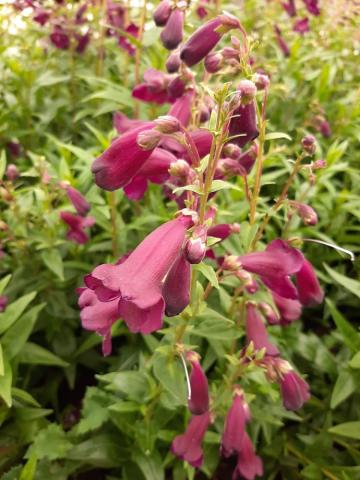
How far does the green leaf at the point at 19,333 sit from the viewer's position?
Result: 204 cm

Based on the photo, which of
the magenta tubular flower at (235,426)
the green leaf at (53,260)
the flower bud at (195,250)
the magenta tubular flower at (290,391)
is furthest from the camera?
the green leaf at (53,260)

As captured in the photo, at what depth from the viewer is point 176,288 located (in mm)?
1214

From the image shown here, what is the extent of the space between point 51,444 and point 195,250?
1.47 m

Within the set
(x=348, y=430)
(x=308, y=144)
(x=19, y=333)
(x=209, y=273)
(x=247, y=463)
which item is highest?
(x=308, y=144)

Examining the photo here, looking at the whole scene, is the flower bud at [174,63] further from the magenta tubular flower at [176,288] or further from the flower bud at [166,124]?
the magenta tubular flower at [176,288]

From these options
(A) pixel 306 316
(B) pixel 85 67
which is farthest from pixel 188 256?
(B) pixel 85 67

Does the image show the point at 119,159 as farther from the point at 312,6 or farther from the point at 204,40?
the point at 312,6

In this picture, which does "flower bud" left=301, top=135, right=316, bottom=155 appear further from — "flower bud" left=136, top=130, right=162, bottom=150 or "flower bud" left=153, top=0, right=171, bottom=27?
"flower bud" left=153, top=0, right=171, bottom=27

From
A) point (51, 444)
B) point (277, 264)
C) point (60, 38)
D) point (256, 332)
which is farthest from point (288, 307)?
point (60, 38)

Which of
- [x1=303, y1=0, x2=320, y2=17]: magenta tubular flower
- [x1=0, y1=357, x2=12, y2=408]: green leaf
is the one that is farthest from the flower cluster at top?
[x1=303, y1=0, x2=320, y2=17]: magenta tubular flower

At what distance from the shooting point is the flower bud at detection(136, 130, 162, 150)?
1.32 metres

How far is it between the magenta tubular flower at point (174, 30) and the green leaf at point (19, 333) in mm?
1298

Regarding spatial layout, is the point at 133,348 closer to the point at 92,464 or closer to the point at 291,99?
the point at 92,464

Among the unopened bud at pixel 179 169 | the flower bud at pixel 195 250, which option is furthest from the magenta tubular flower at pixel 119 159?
the flower bud at pixel 195 250
